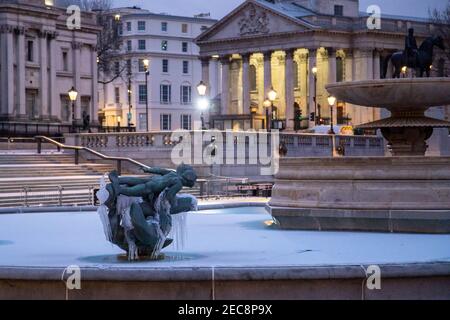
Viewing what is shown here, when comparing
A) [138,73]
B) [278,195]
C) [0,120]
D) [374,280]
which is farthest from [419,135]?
[138,73]

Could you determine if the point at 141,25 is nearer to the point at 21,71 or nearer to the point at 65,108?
the point at 65,108

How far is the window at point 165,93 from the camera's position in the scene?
132750mm

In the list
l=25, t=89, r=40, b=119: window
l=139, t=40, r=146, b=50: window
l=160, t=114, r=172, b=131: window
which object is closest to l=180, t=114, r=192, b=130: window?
l=160, t=114, r=172, b=131: window

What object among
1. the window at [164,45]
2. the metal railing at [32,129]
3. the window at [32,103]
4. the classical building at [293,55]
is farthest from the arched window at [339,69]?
the window at [32,103]

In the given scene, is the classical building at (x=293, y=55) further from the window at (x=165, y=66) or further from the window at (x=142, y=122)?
the window at (x=165, y=66)

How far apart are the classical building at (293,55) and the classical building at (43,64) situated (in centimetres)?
2363

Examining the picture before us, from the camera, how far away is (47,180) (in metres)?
40.4

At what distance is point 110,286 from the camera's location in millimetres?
13438

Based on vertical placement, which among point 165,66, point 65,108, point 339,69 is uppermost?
point 165,66

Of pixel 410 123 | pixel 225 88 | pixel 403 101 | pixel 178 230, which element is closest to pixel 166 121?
pixel 225 88

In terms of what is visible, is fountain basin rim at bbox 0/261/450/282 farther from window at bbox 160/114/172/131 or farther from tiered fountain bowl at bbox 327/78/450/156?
window at bbox 160/114/172/131

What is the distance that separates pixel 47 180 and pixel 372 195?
879 inches

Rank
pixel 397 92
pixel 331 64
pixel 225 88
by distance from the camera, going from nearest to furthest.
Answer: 1. pixel 397 92
2. pixel 331 64
3. pixel 225 88
